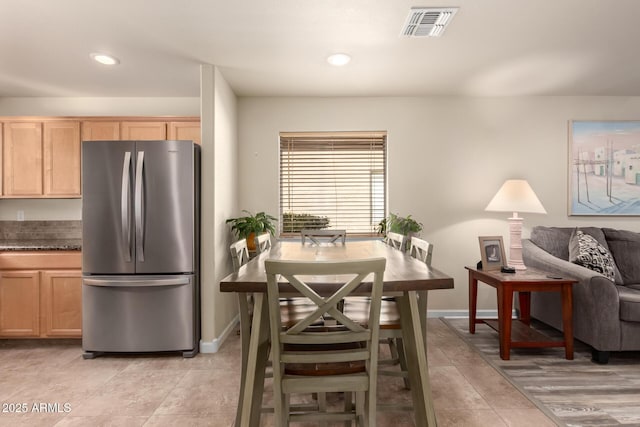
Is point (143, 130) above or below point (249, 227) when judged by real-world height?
above

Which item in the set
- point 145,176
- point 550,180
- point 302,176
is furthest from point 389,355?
point 550,180

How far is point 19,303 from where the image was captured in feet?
10.8

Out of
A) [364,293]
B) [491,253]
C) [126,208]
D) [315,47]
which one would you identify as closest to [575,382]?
[491,253]

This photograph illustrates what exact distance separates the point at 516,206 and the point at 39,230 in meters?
4.98

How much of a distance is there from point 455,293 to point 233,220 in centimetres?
260

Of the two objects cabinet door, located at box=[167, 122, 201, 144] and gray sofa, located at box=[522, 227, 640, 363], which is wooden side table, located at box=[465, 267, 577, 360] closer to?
gray sofa, located at box=[522, 227, 640, 363]

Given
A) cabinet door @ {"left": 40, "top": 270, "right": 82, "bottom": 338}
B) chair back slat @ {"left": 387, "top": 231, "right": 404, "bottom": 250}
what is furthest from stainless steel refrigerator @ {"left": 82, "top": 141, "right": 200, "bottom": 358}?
chair back slat @ {"left": 387, "top": 231, "right": 404, "bottom": 250}

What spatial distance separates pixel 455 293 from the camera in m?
4.11

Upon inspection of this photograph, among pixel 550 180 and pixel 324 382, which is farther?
pixel 550 180

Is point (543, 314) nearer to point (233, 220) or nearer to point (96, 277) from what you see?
point (233, 220)

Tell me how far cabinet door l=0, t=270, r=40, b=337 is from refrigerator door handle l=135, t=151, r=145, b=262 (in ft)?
3.88

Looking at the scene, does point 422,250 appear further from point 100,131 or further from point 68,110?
point 68,110

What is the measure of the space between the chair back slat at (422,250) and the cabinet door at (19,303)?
3333 millimetres

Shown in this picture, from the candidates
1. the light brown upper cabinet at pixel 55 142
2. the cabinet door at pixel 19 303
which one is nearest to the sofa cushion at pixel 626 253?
the light brown upper cabinet at pixel 55 142
